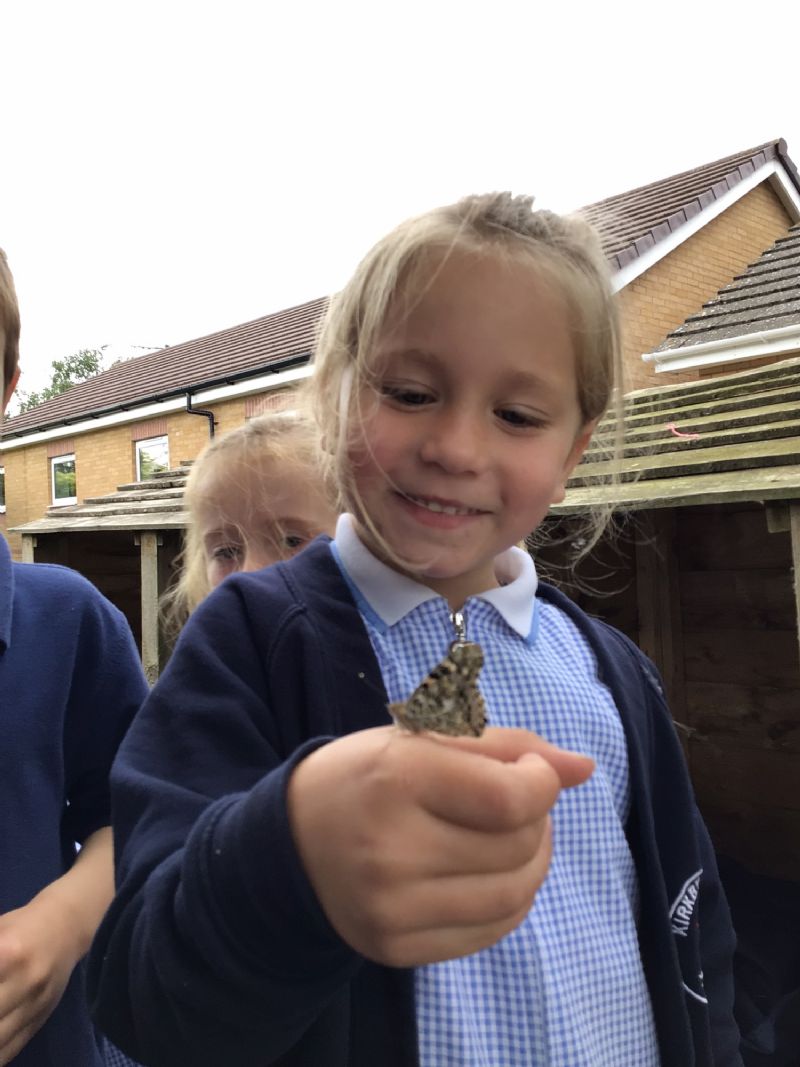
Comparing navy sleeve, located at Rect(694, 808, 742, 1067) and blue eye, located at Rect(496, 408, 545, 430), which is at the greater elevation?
blue eye, located at Rect(496, 408, 545, 430)

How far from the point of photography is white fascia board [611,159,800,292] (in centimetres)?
1155

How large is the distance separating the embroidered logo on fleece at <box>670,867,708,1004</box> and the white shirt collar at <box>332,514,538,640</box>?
0.49m

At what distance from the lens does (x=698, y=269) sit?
41.5 feet

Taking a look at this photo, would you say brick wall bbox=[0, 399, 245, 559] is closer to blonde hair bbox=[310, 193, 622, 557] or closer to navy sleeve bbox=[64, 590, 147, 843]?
navy sleeve bbox=[64, 590, 147, 843]

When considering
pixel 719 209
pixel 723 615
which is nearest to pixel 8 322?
pixel 723 615

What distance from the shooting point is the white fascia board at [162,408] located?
14.4 meters

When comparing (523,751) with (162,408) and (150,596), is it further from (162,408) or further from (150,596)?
(162,408)

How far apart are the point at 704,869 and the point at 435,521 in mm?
860

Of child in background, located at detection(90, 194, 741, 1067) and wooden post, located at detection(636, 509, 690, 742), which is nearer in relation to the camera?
child in background, located at detection(90, 194, 741, 1067)

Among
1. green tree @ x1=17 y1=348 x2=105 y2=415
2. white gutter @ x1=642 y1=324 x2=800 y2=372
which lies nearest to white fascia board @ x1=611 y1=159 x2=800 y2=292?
white gutter @ x1=642 y1=324 x2=800 y2=372

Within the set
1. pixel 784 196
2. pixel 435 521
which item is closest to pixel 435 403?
pixel 435 521

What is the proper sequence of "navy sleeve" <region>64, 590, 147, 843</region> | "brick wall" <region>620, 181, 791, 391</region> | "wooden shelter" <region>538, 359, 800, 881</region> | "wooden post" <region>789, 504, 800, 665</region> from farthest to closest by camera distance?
"brick wall" <region>620, 181, 791, 391</region>
"wooden shelter" <region>538, 359, 800, 881</region>
"wooden post" <region>789, 504, 800, 665</region>
"navy sleeve" <region>64, 590, 147, 843</region>

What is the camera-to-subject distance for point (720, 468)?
3773 millimetres

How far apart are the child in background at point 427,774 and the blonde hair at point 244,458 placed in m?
1.02
